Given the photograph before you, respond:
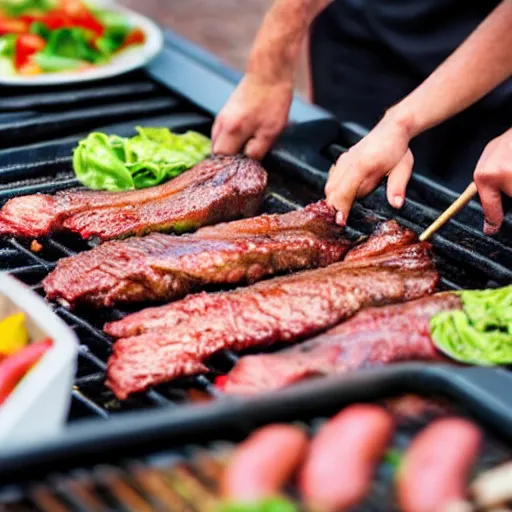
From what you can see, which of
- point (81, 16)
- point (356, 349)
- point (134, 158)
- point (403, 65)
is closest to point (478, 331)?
point (356, 349)

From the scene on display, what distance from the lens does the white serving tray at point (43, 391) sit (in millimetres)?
2207

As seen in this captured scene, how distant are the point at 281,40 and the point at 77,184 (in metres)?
1.26

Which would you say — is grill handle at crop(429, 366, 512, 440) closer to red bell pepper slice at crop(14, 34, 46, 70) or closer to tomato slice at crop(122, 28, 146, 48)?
red bell pepper slice at crop(14, 34, 46, 70)

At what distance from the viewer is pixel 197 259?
3.32 m

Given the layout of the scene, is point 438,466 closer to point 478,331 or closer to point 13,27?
point 478,331

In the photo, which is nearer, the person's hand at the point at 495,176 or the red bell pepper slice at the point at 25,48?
the person's hand at the point at 495,176

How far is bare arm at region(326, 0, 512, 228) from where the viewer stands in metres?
3.66

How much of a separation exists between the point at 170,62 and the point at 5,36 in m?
1.04

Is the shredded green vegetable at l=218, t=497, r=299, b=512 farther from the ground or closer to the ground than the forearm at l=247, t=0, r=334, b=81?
closer to the ground

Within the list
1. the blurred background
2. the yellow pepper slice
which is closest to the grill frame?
the yellow pepper slice

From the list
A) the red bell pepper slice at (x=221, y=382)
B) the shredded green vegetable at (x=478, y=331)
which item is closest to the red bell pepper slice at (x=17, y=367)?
the red bell pepper slice at (x=221, y=382)

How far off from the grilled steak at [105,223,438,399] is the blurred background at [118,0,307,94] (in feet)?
25.7

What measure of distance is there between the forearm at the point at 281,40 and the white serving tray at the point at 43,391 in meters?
2.20

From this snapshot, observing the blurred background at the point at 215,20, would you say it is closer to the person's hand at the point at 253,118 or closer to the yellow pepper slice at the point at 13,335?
the person's hand at the point at 253,118
